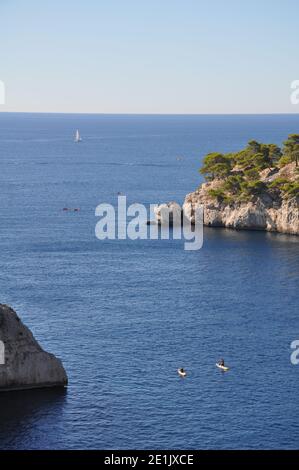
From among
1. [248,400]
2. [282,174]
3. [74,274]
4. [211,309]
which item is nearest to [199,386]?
[248,400]

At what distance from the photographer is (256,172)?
17938 cm

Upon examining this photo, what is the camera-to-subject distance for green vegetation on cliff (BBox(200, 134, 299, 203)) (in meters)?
170

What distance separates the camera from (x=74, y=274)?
430 feet

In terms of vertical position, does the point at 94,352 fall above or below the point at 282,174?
below

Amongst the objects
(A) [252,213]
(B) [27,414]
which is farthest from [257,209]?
(B) [27,414]

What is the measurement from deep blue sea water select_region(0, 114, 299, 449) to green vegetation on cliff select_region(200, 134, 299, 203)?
39.7 ft

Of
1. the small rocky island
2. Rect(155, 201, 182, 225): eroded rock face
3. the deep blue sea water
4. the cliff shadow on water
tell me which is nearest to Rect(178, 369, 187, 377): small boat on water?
the deep blue sea water

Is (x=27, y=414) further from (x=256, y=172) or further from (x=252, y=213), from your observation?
(x=256, y=172)

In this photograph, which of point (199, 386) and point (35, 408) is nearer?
point (35, 408)

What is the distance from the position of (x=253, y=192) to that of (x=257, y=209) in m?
3.46

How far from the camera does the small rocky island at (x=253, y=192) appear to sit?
167 m
